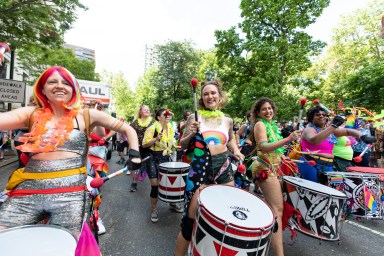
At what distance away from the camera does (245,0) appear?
14070mm

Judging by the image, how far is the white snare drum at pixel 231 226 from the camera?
1547 mm

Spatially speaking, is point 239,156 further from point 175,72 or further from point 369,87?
point 175,72

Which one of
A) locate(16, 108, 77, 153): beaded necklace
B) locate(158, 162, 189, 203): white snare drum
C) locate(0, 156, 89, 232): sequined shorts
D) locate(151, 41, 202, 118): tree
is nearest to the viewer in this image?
locate(0, 156, 89, 232): sequined shorts

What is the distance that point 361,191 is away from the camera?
315 cm

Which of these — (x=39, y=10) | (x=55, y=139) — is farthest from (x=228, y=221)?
(x=39, y=10)

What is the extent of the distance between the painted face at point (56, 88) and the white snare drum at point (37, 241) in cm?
84

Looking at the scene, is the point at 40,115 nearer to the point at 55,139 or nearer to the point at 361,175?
the point at 55,139

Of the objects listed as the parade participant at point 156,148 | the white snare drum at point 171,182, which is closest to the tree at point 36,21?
the parade participant at point 156,148

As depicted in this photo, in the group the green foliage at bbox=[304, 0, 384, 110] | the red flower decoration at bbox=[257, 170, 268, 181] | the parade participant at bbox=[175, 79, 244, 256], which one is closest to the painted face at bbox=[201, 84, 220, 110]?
the parade participant at bbox=[175, 79, 244, 256]

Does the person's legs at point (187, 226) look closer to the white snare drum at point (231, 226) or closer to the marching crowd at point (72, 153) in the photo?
the marching crowd at point (72, 153)

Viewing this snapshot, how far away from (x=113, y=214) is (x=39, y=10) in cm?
703

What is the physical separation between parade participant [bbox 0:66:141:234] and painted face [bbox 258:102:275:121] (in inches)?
66.5

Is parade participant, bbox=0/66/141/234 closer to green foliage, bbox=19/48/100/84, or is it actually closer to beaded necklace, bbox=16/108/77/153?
beaded necklace, bbox=16/108/77/153

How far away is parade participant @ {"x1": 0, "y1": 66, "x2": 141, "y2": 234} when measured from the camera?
1.44 m
